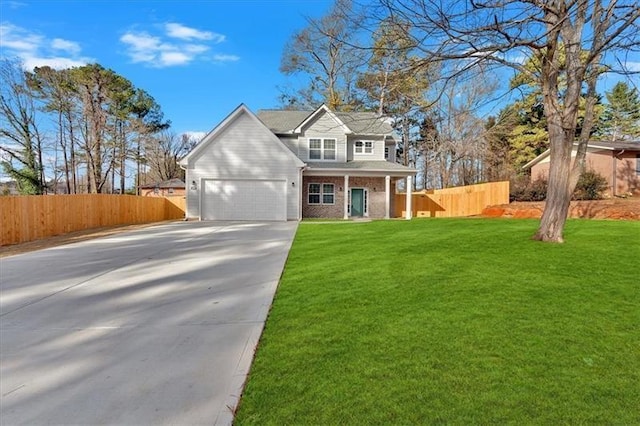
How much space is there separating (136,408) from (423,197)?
23.9 meters

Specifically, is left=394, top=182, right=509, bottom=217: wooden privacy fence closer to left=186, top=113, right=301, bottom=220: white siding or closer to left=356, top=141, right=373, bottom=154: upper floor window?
left=356, top=141, right=373, bottom=154: upper floor window

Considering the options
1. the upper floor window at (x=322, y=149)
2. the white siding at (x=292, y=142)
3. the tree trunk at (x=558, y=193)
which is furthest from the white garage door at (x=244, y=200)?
the tree trunk at (x=558, y=193)

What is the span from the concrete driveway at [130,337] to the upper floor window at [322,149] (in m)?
14.9

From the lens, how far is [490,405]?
8.36 ft

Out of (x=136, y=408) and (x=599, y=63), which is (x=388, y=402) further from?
(x=599, y=63)

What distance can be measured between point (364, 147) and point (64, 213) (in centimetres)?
1554

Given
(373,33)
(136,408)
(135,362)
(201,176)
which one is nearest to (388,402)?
(136,408)

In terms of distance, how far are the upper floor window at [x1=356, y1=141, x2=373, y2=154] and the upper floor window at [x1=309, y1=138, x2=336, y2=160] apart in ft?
5.33

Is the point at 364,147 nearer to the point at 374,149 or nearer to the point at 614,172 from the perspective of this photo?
the point at 374,149

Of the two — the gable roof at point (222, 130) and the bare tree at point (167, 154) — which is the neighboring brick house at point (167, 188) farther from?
the gable roof at point (222, 130)

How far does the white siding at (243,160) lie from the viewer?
19969 millimetres

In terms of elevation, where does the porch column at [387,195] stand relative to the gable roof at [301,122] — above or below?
below

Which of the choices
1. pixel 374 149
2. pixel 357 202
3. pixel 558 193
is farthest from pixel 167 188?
pixel 558 193

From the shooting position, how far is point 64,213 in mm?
15758
